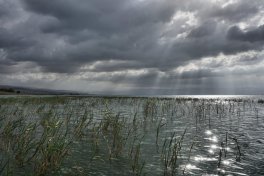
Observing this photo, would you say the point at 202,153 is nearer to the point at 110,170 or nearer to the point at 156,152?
the point at 156,152

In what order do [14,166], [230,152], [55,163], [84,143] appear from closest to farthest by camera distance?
[55,163]
[14,166]
[230,152]
[84,143]

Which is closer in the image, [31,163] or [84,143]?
[31,163]

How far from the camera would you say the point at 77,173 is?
8.78 metres

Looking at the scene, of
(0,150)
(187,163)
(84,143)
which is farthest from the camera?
(84,143)

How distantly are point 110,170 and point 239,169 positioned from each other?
17.8 ft

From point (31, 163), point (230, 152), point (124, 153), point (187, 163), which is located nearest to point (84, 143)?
point (124, 153)

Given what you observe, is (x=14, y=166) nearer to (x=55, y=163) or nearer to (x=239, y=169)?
(x=55, y=163)

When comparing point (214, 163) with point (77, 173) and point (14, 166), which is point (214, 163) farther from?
point (14, 166)

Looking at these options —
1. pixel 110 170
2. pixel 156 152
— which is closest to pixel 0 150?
pixel 110 170

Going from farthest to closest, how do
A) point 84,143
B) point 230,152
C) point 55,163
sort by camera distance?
point 84,143
point 230,152
point 55,163

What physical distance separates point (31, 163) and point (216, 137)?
1220 centimetres

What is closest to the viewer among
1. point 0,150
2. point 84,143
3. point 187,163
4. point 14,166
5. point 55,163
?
point 55,163

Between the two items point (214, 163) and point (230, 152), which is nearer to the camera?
point (214, 163)

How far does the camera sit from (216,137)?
16516 millimetres
